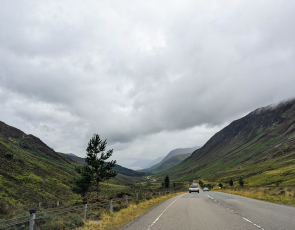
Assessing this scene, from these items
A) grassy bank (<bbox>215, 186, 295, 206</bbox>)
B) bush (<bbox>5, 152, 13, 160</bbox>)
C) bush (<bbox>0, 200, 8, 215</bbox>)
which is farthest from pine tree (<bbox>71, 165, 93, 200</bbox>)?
bush (<bbox>5, 152, 13, 160</bbox>)

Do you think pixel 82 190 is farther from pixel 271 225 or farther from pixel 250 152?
pixel 250 152

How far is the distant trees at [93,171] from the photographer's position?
111 ft

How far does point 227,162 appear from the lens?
19912cm

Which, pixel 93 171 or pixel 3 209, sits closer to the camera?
pixel 3 209

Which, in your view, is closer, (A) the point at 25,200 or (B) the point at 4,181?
(A) the point at 25,200

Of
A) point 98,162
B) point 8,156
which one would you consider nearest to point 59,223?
point 98,162

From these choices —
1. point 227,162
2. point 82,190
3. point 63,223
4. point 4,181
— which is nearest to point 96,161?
point 82,190

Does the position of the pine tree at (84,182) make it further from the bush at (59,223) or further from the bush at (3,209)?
the bush at (59,223)

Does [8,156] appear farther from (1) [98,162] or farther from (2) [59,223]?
(2) [59,223]

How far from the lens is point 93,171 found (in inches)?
1352

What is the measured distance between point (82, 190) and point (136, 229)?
27.6 meters

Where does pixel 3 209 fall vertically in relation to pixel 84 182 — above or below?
below

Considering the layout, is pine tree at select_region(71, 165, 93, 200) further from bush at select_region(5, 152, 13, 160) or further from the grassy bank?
bush at select_region(5, 152, 13, 160)

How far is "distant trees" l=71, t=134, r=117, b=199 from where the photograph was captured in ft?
111
